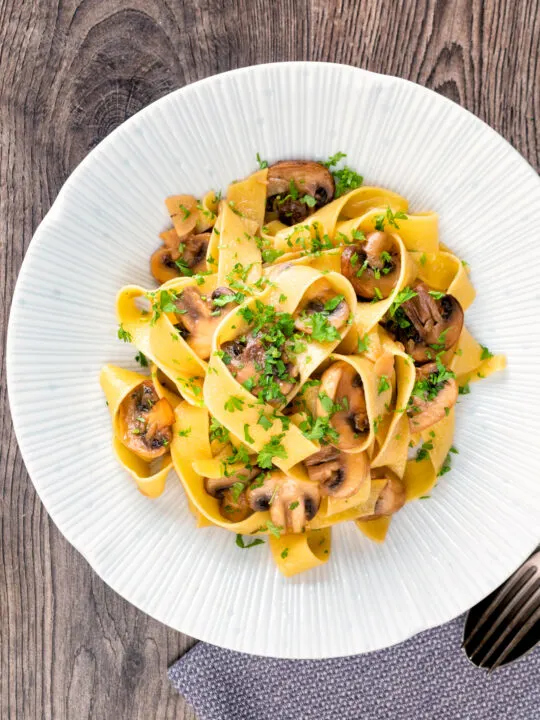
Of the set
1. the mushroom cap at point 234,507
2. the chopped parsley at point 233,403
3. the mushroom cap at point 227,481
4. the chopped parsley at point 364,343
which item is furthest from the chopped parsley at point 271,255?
the mushroom cap at point 234,507

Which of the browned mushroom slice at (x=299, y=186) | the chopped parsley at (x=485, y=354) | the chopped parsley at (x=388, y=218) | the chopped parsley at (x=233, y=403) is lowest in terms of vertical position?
the chopped parsley at (x=233, y=403)

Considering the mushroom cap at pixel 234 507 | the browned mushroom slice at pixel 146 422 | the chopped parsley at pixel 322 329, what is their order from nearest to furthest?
the chopped parsley at pixel 322 329 < the browned mushroom slice at pixel 146 422 < the mushroom cap at pixel 234 507

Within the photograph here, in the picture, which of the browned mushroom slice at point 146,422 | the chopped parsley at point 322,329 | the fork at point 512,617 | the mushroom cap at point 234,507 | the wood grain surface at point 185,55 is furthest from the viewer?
the fork at point 512,617

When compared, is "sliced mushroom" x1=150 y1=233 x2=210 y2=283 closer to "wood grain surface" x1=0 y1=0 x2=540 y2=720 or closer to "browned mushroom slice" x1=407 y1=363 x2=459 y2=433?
"wood grain surface" x1=0 y1=0 x2=540 y2=720

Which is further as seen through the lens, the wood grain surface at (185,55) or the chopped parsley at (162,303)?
the wood grain surface at (185,55)

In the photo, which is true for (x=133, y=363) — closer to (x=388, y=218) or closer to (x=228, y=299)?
(x=228, y=299)

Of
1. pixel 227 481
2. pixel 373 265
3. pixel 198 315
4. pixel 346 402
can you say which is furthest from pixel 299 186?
pixel 227 481

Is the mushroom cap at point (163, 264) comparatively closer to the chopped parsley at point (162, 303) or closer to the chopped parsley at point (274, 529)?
the chopped parsley at point (162, 303)

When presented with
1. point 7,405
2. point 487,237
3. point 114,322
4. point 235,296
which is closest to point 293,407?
point 235,296
